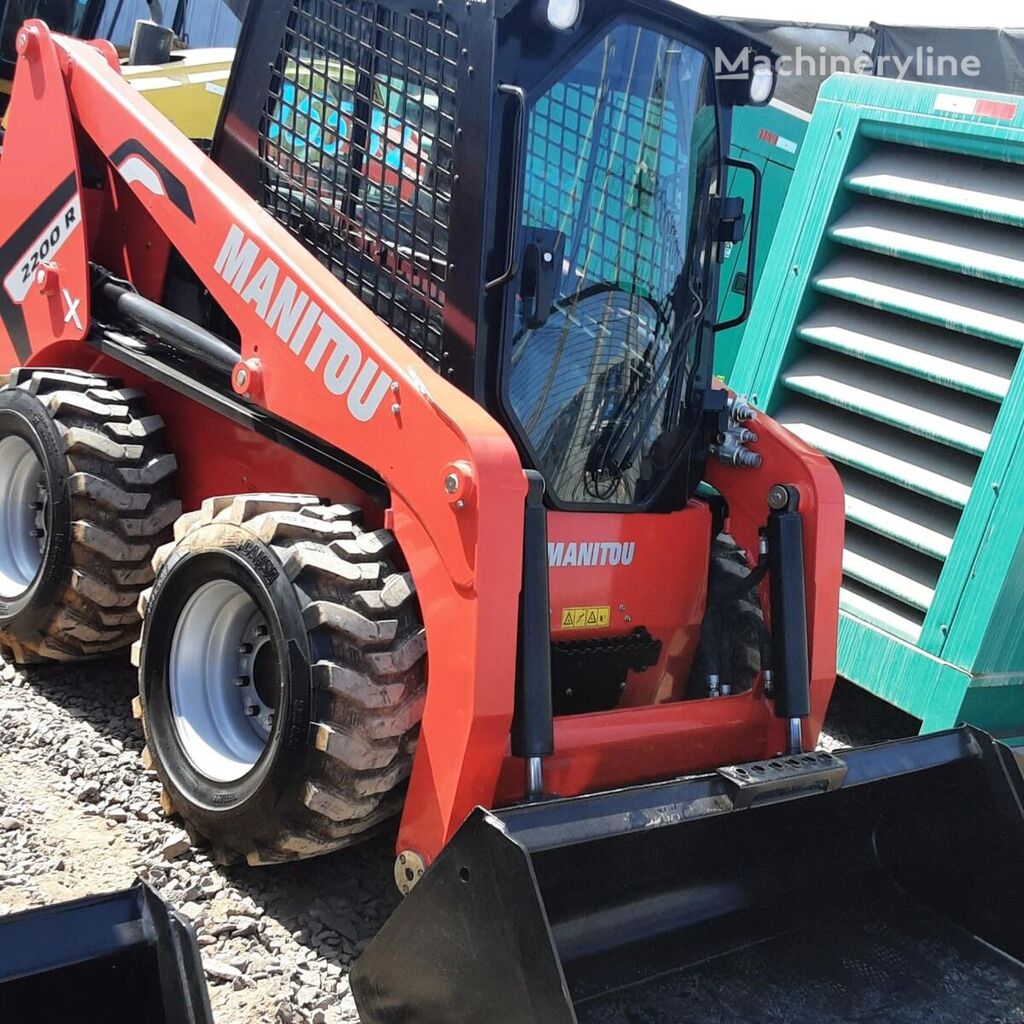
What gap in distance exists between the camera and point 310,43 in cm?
337

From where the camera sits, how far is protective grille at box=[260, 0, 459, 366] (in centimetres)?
304

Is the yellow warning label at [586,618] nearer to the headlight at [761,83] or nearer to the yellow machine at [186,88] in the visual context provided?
the headlight at [761,83]

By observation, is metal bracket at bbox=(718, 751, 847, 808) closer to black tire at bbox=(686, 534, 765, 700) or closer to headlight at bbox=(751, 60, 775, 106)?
black tire at bbox=(686, 534, 765, 700)

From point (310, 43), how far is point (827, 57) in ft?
33.5

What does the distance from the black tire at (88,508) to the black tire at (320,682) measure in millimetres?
684

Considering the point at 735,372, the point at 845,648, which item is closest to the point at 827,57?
the point at 735,372

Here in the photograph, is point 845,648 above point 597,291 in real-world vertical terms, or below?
below

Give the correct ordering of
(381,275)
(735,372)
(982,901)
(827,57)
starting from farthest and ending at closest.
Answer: (827,57) → (735,372) → (381,275) → (982,901)

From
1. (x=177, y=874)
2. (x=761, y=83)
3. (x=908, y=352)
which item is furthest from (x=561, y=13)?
(x=908, y=352)

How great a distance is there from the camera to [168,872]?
9.89ft

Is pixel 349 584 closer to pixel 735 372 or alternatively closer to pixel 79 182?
pixel 79 182

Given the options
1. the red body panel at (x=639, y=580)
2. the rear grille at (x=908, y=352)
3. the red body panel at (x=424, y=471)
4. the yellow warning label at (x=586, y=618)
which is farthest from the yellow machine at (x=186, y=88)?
the yellow warning label at (x=586, y=618)

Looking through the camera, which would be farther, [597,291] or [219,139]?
[219,139]

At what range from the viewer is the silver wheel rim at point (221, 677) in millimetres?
3121
